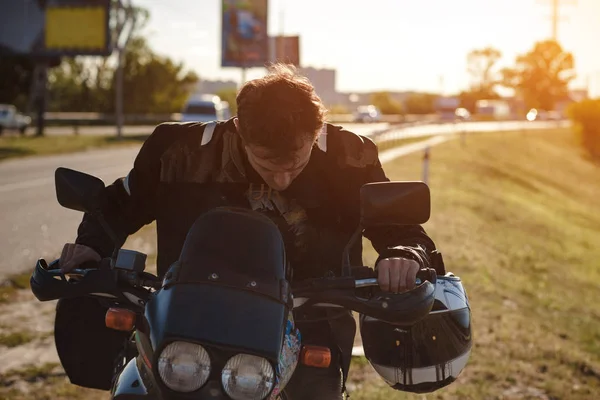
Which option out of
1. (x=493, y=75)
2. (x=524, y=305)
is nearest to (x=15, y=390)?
(x=524, y=305)

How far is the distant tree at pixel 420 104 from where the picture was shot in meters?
100

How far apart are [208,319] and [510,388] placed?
14.4 ft

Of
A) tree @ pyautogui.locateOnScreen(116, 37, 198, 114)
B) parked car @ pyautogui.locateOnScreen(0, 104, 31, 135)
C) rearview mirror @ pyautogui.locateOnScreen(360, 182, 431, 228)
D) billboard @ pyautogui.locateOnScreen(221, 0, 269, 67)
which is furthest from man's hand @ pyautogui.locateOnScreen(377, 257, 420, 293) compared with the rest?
tree @ pyautogui.locateOnScreen(116, 37, 198, 114)

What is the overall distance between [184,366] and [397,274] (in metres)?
0.72

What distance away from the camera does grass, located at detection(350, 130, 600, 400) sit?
19.2 ft

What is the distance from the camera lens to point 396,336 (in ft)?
8.05

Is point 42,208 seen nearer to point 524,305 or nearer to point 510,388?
point 524,305

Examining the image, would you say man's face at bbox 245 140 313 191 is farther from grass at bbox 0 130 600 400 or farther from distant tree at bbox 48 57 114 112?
distant tree at bbox 48 57 114 112

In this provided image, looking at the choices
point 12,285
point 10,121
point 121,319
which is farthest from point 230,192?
point 10,121

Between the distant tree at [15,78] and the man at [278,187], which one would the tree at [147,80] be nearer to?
the distant tree at [15,78]

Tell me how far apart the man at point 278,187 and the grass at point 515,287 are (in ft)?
8.85

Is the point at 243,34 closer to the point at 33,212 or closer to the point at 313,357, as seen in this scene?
the point at 33,212

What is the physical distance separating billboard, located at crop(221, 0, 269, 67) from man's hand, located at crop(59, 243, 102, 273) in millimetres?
46957

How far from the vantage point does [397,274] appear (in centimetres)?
226
